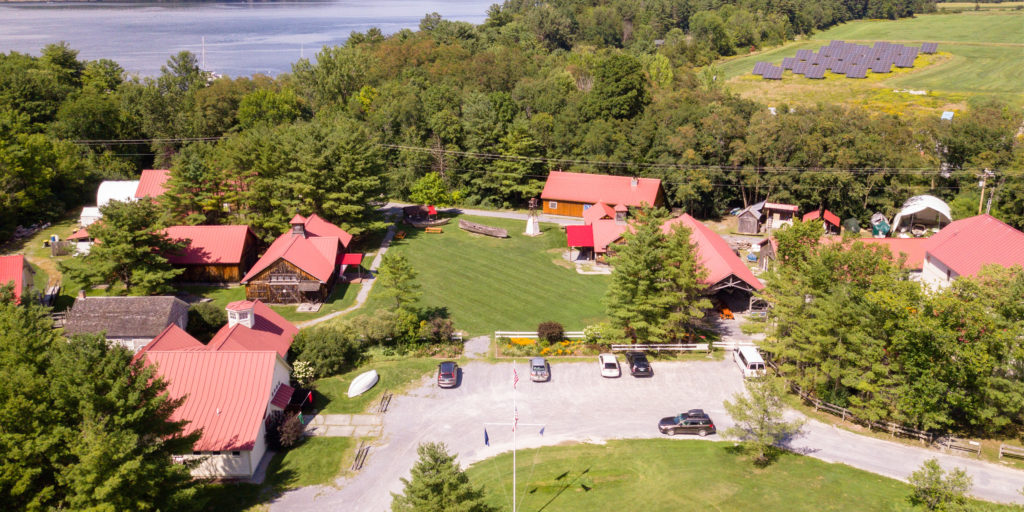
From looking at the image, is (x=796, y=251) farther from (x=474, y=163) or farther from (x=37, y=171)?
(x=37, y=171)

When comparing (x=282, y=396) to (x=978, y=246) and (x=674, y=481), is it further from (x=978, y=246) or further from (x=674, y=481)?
(x=978, y=246)

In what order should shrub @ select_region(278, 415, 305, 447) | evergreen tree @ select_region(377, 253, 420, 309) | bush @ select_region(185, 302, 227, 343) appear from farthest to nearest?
bush @ select_region(185, 302, 227, 343) → evergreen tree @ select_region(377, 253, 420, 309) → shrub @ select_region(278, 415, 305, 447)

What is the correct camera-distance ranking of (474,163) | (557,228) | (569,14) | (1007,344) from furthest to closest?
(569,14), (474,163), (557,228), (1007,344)

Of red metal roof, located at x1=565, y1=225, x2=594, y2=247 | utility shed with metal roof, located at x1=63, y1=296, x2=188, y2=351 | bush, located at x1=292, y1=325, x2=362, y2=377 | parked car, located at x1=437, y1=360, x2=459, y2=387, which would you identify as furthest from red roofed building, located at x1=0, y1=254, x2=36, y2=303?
red metal roof, located at x1=565, y1=225, x2=594, y2=247

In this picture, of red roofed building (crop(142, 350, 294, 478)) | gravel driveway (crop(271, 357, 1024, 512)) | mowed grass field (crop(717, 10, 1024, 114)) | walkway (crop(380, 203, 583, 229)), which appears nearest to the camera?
gravel driveway (crop(271, 357, 1024, 512))

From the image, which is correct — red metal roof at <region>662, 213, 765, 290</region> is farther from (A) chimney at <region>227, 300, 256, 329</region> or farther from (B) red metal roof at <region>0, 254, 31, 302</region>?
(B) red metal roof at <region>0, 254, 31, 302</region>

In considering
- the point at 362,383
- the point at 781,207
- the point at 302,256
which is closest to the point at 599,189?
the point at 781,207

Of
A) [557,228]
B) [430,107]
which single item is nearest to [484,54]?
[430,107]
